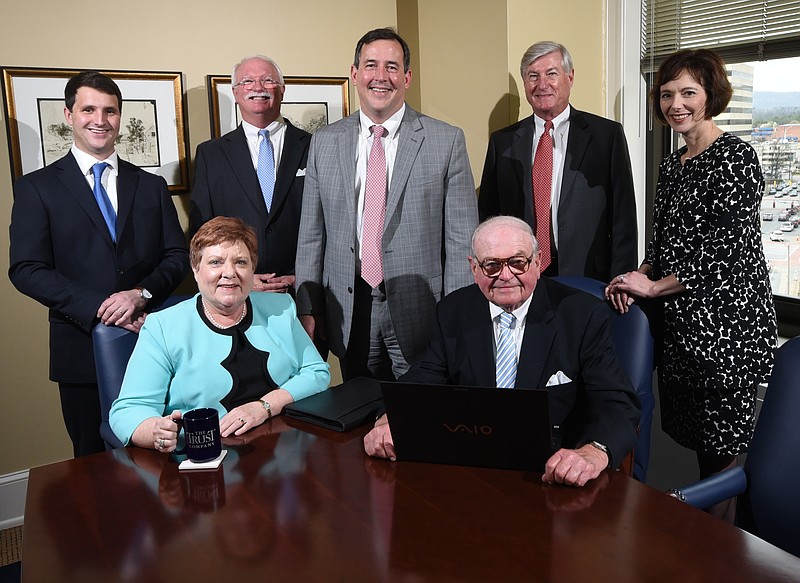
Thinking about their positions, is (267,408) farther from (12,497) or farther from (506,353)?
(12,497)

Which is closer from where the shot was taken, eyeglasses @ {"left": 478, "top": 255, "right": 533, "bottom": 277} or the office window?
eyeglasses @ {"left": 478, "top": 255, "right": 533, "bottom": 277}

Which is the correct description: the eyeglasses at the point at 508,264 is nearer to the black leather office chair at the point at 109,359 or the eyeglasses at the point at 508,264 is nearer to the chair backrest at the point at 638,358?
the chair backrest at the point at 638,358

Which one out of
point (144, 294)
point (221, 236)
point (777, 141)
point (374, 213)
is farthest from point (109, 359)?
point (777, 141)

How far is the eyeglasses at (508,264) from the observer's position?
6.53 feet

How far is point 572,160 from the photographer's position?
2.93 metres

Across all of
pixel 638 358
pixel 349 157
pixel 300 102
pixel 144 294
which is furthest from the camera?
pixel 300 102

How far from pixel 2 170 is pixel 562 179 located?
229 centimetres

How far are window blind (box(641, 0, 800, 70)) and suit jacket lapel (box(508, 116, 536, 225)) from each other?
0.78 metres

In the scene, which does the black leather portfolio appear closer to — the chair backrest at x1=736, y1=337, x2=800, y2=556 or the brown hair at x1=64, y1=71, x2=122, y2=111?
the chair backrest at x1=736, y1=337, x2=800, y2=556

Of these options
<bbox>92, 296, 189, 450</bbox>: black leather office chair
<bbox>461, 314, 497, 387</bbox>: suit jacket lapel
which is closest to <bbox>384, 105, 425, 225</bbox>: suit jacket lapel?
<bbox>461, 314, 497, 387</bbox>: suit jacket lapel

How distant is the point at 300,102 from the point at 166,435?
7.82 feet

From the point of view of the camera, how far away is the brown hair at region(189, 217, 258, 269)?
2.13 m

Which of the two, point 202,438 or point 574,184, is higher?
point 574,184

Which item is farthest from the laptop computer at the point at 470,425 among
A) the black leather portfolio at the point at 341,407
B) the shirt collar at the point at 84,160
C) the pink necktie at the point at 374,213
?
the shirt collar at the point at 84,160
